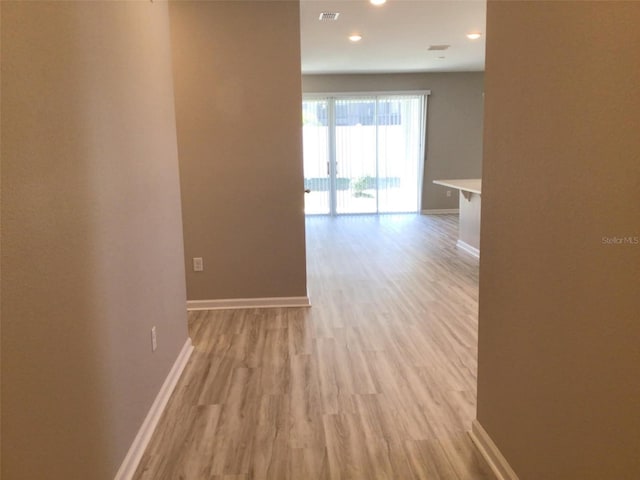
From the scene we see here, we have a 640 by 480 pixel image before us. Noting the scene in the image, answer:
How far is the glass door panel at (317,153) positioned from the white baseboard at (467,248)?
3.67m

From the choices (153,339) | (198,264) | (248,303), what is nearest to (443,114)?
(248,303)

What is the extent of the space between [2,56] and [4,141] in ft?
0.68

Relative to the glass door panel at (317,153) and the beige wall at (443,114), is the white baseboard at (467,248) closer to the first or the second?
the beige wall at (443,114)

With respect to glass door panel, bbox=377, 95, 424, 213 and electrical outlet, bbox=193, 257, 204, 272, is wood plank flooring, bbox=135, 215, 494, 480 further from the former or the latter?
glass door panel, bbox=377, 95, 424, 213

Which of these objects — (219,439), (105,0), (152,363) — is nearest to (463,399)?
(219,439)

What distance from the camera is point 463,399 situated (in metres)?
2.59

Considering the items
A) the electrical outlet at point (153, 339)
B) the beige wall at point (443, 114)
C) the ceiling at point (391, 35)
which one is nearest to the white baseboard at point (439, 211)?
the beige wall at point (443, 114)

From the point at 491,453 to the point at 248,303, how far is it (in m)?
2.66

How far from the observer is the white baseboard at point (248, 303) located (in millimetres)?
4281

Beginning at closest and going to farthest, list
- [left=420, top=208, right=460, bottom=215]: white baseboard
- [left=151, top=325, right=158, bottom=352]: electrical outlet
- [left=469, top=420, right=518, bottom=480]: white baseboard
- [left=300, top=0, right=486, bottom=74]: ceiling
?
[left=469, top=420, right=518, bottom=480]: white baseboard → [left=151, top=325, right=158, bottom=352]: electrical outlet → [left=300, top=0, right=486, bottom=74]: ceiling → [left=420, top=208, right=460, bottom=215]: white baseboard

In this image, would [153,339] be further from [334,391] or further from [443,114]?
[443,114]

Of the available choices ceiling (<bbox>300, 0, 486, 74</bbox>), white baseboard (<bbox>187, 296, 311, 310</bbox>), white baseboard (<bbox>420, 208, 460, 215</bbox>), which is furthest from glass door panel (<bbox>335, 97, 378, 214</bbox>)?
white baseboard (<bbox>187, 296, 311, 310</bbox>)

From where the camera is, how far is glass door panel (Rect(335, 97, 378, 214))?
9570 mm

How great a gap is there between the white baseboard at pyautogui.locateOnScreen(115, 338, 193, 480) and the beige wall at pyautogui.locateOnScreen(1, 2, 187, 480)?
0.18 ft
